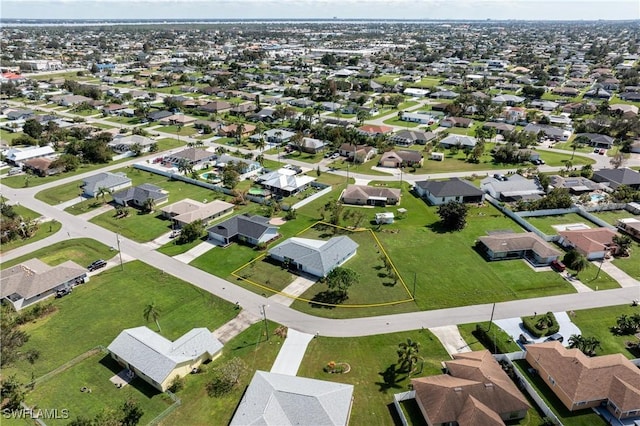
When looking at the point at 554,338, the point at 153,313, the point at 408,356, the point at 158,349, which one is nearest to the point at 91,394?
the point at 158,349

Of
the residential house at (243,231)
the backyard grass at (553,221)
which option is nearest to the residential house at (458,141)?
the backyard grass at (553,221)

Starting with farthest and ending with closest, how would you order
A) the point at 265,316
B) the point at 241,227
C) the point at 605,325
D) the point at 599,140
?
1. the point at 599,140
2. the point at 241,227
3. the point at 265,316
4. the point at 605,325

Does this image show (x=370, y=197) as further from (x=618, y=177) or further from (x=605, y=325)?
(x=618, y=177)

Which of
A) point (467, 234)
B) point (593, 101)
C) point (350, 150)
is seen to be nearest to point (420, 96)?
point (593, 101)

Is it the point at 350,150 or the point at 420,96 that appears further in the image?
the point at 420,96

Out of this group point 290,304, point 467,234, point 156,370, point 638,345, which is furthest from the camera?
point 467,234

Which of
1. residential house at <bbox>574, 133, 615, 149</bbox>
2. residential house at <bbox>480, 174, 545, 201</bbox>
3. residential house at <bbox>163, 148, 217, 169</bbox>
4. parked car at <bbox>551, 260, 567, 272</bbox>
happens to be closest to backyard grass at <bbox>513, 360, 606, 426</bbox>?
parked car at <bbox>551, 260, 567, 272</bbox>

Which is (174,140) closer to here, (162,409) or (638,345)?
(162,409)

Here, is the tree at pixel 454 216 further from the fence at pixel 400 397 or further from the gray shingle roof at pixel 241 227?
the fence at pixel 400 397
